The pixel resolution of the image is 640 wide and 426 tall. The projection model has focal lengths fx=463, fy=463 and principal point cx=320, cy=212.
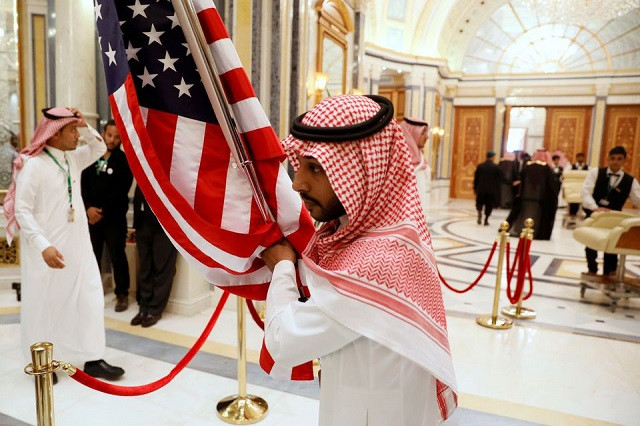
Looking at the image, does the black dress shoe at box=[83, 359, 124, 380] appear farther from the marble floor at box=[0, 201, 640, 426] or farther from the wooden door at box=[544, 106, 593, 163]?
the wooden door at box=[544, 106, 593, 163]

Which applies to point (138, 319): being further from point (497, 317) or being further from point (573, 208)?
point (573, 208)

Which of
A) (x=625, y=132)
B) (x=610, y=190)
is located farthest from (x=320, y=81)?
(x=625, y=132)

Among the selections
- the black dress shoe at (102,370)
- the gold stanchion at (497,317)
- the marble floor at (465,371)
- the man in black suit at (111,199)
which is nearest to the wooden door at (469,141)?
the marble floor at (465,371)

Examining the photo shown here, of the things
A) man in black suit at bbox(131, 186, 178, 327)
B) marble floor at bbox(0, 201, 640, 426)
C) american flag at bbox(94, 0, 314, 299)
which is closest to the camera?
american flag at bbox(94, 0, 314, 299)

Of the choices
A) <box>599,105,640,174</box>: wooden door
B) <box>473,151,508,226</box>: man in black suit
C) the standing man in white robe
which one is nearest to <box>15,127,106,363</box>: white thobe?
the standing man in white robe

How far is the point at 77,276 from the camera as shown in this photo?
10.1 feet

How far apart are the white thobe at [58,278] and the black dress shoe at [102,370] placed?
89mm

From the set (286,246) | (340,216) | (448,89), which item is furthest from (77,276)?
(448,89)

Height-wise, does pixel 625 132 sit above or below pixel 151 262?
above

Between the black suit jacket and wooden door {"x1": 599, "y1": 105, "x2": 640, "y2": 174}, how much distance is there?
16.3 metres

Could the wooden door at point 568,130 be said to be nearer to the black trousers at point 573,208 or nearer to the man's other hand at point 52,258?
the black trousers at point 573,208

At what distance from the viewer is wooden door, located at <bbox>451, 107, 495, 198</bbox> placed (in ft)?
56.2

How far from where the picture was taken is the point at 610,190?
233 inches

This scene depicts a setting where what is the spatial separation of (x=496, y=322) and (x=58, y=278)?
3.76 metres
